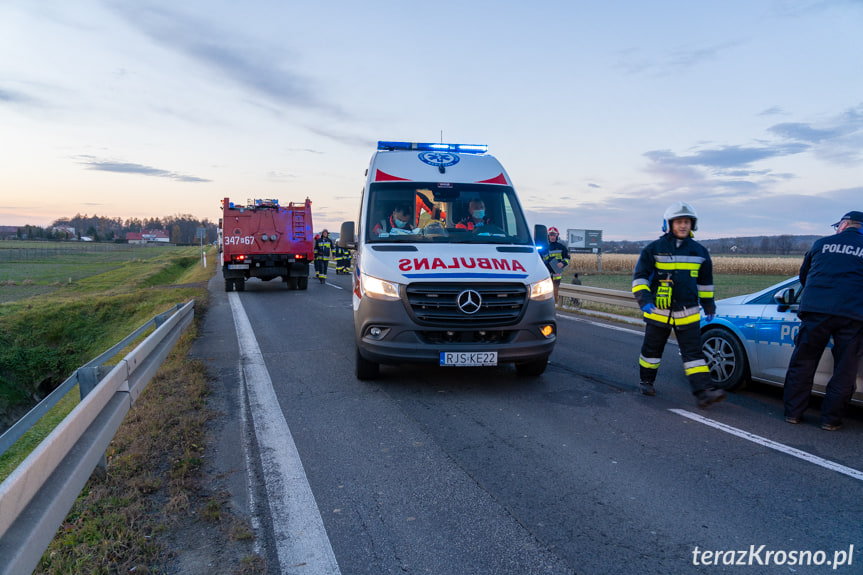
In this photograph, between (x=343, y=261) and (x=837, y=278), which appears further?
(x=343, y=261)

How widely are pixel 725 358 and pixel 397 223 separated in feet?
13.0

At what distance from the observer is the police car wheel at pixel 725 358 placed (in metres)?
6.13

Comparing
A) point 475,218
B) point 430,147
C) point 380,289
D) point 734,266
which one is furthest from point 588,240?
point 380,289

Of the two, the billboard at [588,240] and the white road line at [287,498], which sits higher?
the billboard at [588,240]

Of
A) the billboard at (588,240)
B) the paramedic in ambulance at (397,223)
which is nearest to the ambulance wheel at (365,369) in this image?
the paramedic in ambulance at (397,223)

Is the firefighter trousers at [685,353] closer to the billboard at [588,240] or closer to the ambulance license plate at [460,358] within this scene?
the ambulance license plate at [460,358]

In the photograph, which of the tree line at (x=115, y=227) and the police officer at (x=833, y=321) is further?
the tree line at (x=115, y=227)

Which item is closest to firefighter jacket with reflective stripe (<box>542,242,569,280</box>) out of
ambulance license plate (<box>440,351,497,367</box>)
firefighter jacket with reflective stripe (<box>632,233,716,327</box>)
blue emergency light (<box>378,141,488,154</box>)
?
blue emergency light (<box>378,141,488,154</box>)

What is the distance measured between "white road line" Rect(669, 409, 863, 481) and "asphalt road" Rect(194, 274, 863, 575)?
0.06 ft

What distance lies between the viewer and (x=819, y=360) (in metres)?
5.27

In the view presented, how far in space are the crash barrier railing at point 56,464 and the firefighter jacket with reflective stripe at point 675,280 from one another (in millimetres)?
4561

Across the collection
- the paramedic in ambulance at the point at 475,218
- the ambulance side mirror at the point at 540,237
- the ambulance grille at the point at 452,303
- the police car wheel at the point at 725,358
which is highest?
the paramedic in ambulance at the point at 475,218

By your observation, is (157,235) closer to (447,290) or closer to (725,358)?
(447,290)

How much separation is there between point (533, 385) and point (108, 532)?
441cm
